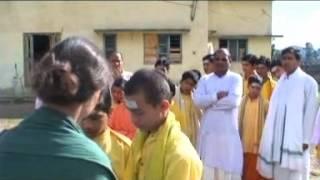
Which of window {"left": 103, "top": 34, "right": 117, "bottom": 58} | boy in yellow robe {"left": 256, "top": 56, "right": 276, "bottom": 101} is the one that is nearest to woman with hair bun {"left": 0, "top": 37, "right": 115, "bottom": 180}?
boy in yellow robe {"left": 256, "top": 56, "right": 276, "bottom": 101}

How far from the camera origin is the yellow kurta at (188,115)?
7.05 metres

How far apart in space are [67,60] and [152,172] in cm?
114

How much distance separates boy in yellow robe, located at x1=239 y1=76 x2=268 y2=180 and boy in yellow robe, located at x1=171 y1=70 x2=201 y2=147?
26.0 inches

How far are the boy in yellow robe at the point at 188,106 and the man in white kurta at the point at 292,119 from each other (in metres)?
0.84

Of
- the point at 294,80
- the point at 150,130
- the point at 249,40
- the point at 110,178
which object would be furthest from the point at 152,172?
the point at 249,40

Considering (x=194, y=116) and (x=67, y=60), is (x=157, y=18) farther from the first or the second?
(x=67, y=60)

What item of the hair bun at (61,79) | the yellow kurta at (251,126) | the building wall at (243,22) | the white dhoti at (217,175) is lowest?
the white dhoti at (217,175)

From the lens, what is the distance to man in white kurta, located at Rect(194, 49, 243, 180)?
6996 millimetres

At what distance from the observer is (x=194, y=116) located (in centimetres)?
721

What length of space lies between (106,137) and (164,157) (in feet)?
1.44

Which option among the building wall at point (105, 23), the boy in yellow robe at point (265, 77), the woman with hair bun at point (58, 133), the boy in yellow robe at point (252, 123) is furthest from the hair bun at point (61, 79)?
the building wall at point (105, 23)

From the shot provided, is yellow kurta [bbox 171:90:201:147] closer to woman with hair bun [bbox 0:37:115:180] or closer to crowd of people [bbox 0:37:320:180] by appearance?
crowd of people [bbox 0:37:320:180]

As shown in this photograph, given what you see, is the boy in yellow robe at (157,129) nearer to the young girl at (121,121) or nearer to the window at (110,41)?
the young girl at (121,121)

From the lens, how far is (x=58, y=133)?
6.31 feet
